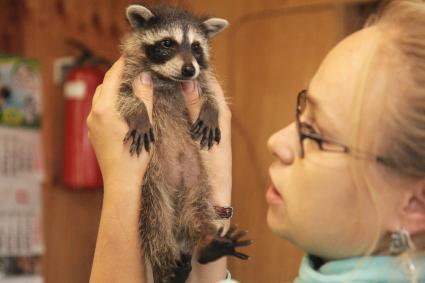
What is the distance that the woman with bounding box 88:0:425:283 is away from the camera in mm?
873

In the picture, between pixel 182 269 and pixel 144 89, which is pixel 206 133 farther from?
pixel 182 269

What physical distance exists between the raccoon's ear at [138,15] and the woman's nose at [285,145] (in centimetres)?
55

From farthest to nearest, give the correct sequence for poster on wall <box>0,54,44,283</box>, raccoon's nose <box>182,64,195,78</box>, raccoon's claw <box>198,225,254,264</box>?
poster on wall <box>0,54,44,283</box>, raccoon's nose <box>182,64,195,78</box>, raccoon's claw <box>198,225,254,264</box>

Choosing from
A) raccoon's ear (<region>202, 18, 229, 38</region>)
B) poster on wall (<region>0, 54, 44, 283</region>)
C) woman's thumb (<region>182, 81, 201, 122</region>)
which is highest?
raccoon's ear (<region>202, 18, 229, 38</region>)

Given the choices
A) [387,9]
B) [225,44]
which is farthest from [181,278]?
[225,44]

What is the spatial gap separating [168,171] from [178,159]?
0.04 metres

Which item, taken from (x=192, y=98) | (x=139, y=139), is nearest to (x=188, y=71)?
(x=192, y=98)

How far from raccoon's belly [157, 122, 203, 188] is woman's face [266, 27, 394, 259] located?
0.33m

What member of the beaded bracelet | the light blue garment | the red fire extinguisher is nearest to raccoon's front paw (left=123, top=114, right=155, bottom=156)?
the beaded bracelet

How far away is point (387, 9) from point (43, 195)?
194cm

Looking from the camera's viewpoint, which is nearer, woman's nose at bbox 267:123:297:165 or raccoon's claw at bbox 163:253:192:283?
woman's nose at bbox 267:123:297:165

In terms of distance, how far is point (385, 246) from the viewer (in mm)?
943

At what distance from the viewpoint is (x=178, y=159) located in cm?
124

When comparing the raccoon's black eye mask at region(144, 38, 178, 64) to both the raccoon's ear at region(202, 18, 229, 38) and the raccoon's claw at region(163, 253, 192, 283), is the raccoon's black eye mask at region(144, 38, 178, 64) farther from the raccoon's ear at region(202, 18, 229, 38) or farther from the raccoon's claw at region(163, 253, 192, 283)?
the raccoon's claw at region(163, 253, 192, 283)
